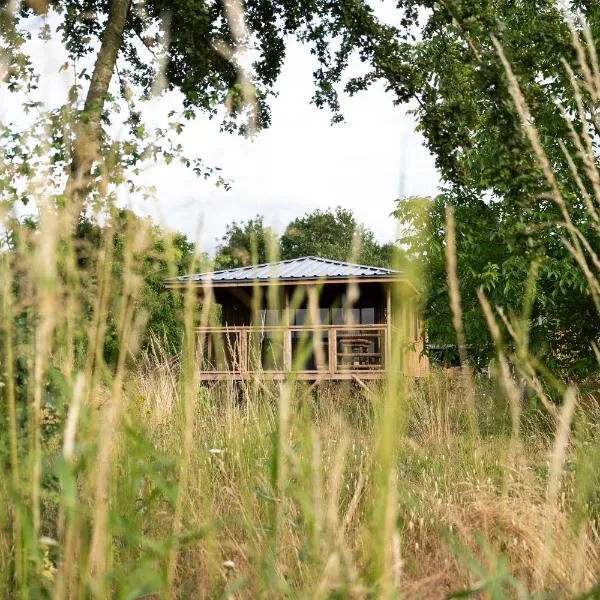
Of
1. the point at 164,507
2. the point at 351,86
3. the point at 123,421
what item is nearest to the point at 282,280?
the point at 351,86

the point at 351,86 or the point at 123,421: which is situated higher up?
the point at 351,86

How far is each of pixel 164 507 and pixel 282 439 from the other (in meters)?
2.02

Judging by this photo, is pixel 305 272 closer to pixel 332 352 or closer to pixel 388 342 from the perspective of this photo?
pixel 332 352

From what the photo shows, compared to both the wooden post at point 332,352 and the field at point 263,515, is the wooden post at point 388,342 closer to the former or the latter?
the field at point 263,515

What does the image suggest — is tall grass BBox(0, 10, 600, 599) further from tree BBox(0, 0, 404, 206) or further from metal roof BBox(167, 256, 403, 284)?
metal roof BBox(167, 256, 403, 284)

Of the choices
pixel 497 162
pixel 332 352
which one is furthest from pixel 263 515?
pixel 332 352

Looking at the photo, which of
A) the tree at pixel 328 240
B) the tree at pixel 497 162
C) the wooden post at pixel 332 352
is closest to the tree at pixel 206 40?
the tree at pixel 497 162

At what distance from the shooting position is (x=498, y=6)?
1110 centimetres

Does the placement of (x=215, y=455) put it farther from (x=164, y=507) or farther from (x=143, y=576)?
(x=143, y=576)

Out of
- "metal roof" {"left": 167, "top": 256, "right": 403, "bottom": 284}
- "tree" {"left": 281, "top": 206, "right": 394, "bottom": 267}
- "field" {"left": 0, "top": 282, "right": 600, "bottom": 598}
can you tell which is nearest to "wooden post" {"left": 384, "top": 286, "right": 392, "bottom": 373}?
"field" {"left": 0, "top": 282, "right": 600, "bottom": 598}

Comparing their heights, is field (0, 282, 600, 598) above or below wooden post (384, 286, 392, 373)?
below

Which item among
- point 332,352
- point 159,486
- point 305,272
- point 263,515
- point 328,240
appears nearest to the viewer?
point 159,486

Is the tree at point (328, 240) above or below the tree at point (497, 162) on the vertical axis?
above

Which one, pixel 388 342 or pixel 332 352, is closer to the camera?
pixel 388 342
